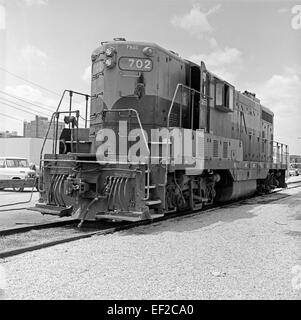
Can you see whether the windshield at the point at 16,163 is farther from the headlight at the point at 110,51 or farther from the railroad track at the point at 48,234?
the headlight at the point at 110,51

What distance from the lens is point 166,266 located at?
181 inches

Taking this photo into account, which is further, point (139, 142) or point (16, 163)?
point (16, 163)

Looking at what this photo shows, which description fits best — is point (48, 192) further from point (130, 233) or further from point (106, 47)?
point (106, 47)

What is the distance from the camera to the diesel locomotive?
731cm

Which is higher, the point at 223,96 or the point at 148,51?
the point at 148,51

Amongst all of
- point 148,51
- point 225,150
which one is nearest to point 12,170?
point 225,150

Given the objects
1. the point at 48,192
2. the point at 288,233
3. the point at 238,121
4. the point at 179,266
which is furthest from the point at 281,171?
the point at 179,266

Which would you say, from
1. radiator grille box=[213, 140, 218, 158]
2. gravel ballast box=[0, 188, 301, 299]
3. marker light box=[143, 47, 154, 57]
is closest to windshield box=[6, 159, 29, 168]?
radiator grille box=[213, 140, 218, 158]

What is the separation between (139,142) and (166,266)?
3871 millimetres

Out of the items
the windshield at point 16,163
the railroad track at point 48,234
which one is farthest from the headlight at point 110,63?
the windshield at point 16,163

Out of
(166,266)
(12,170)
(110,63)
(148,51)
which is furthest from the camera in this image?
(12,170)

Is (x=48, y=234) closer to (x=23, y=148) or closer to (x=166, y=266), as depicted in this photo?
(x=166, y=266)

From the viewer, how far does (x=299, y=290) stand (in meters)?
3.80
